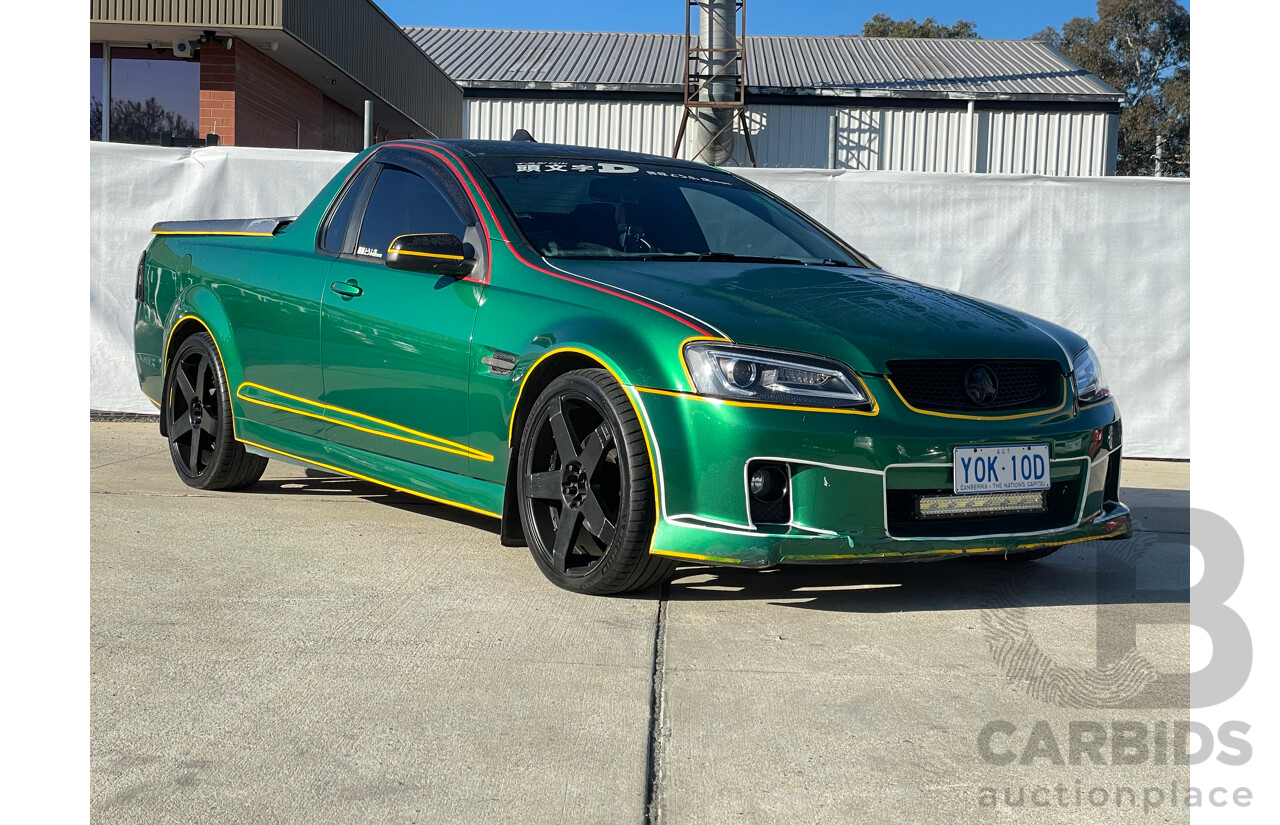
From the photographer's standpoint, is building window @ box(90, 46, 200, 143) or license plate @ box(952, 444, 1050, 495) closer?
license plate @ box(952, 444, 1050, 495)

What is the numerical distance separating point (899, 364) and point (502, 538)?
1497 mm

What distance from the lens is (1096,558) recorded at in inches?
211

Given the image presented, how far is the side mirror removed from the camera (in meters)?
4.70

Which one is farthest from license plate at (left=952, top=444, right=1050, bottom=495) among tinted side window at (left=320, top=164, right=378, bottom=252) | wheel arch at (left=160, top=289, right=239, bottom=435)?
wheel arch at (left=160, top=289, right=239, bottom=435)

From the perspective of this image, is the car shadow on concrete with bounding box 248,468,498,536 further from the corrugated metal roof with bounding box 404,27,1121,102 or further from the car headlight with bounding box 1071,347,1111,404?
the corrugated metal roof with bounding box 404,27,1121,102

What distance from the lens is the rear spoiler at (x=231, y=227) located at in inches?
240

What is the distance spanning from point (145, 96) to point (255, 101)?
131cm

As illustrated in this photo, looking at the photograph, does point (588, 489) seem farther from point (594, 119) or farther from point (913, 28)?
point (913, 28)

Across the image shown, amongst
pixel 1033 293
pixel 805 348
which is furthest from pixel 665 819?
pixel 1033 293

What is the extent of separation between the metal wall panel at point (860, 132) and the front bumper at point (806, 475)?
1024 inches

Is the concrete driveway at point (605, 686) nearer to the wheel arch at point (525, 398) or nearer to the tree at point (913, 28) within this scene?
the wheel arch at point (525, 398)

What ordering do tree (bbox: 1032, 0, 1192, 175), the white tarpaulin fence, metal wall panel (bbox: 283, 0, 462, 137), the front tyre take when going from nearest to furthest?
1. the front tyre
2. the white tarpaulin fence
3. metal wall panel (bbox: 283, 0, 462, 137)
4. tree (bbox: 1032, 0, 1192, 175)

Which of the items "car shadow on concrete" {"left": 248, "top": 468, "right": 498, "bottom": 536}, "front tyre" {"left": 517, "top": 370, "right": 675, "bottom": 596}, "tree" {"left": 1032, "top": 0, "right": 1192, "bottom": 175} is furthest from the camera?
"tree" {"left": 1032, "top": 0, "right": 1192, "bottom": 175}

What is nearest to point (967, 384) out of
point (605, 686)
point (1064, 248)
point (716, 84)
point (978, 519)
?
point (978, 519)
